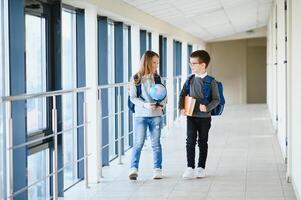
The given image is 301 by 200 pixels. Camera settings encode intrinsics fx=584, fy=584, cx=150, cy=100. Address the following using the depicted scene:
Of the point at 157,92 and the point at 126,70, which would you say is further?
the point at 126,70

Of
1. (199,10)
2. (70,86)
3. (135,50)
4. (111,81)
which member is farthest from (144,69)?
(199,10)

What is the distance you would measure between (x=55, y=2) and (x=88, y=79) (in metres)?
0.73

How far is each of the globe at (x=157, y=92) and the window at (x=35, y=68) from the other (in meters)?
0.87

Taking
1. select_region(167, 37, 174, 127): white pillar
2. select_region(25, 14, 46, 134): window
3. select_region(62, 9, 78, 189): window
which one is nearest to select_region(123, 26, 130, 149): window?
select_region(62, 9, 78, 189): window

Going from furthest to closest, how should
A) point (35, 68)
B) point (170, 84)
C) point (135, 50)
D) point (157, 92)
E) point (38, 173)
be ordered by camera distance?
point (170, 84) → point (135, 50) → point (157, 92) → point (38, 173) → point (35, 68)

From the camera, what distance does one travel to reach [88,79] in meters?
4.82

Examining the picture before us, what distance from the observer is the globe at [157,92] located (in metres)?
4.70

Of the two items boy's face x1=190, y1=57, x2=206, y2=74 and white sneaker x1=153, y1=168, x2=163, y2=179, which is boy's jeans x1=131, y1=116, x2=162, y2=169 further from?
boy's face x1=190, y1=57, x2=206, y2=74

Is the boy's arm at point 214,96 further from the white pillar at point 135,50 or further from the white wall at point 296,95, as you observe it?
the white pillar at point 135,50

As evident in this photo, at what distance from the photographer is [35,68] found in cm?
423

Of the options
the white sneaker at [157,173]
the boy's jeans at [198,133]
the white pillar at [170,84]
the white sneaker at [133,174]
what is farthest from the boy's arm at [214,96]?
the white pillar at [170,84]

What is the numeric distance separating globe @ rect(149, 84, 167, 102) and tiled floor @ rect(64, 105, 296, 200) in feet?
2.30

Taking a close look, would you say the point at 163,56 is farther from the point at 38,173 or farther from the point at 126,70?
the point at 38,173

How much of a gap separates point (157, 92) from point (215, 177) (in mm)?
926
